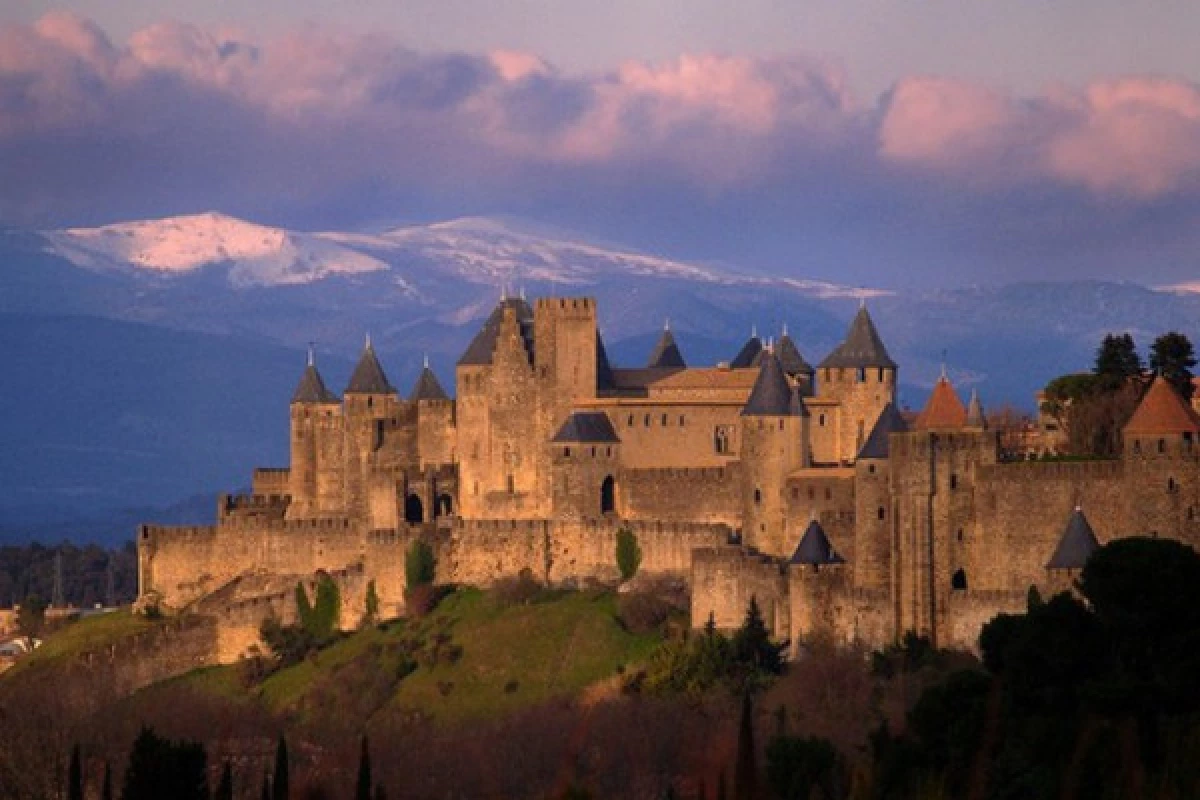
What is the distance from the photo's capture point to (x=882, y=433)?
71875 mm

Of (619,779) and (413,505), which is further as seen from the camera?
(413,505)

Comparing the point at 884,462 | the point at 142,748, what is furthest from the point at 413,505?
the point at 142,748

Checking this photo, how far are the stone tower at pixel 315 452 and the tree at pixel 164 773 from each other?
33.3 meters

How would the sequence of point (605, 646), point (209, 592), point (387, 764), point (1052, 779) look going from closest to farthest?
point (1052, 779), point (387, 764), point (605, 646), point (209, 592)

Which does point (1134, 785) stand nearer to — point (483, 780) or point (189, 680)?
point (483, 780)

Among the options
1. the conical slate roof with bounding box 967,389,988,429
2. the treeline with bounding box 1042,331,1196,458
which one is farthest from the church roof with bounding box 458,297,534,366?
the conical slate roof with bounding box 967,389,988,429

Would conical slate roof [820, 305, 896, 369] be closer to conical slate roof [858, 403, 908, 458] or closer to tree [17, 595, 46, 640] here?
conical slate roof [858, 403, 908, 458]

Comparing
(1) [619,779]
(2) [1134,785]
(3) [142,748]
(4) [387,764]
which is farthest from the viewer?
(4) [387,764]

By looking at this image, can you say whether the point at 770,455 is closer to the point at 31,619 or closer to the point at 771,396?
the point at 771,396

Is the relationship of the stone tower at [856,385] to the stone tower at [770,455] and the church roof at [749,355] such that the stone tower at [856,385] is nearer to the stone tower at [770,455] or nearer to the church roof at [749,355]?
the stone tower at [770,455]

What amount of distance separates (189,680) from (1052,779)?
38.5m

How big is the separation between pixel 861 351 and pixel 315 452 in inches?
651

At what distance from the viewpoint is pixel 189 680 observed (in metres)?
84.0

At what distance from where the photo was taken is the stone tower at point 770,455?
7644 cm
